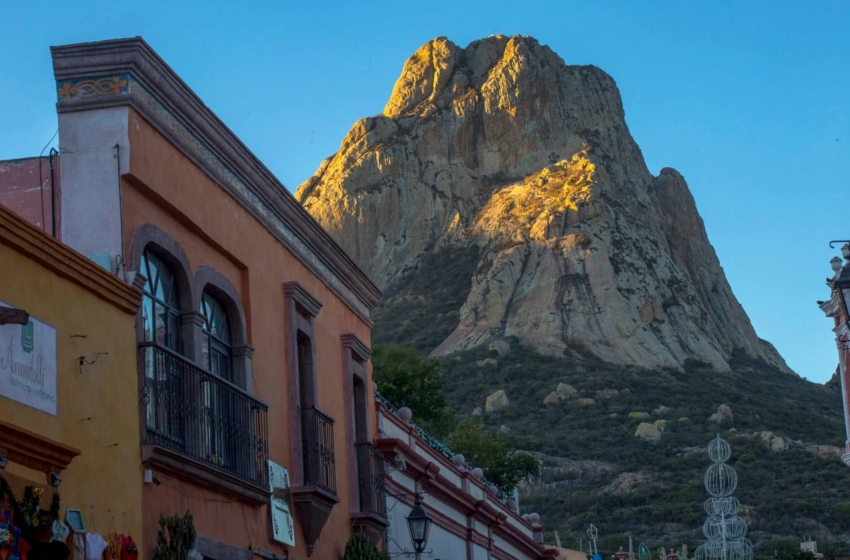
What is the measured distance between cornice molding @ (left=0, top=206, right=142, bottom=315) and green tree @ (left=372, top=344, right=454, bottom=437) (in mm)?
24832

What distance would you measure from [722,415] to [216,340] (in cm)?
7500

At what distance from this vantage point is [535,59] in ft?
421

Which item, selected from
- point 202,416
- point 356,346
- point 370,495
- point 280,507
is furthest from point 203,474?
point 356,346

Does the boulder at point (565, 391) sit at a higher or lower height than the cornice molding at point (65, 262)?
higher

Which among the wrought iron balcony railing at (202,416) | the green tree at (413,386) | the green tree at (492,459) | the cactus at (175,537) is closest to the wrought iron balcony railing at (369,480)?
the wrought iron balcony railing at (202,416)

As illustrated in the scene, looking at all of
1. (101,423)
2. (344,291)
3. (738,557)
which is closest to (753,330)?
(738,557)

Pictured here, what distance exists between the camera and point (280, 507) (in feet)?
44.8

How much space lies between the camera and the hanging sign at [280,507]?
1338cm

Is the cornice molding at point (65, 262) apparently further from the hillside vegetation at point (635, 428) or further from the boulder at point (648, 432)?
the boulder at point (648, 432)

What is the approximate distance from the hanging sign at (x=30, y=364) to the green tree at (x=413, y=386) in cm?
2591

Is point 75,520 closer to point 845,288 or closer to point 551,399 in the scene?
point 845,288

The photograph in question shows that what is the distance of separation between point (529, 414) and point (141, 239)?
73.7 meters

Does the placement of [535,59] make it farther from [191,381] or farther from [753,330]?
[191,381]

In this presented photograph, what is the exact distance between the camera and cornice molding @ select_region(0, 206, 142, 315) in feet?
28.8
